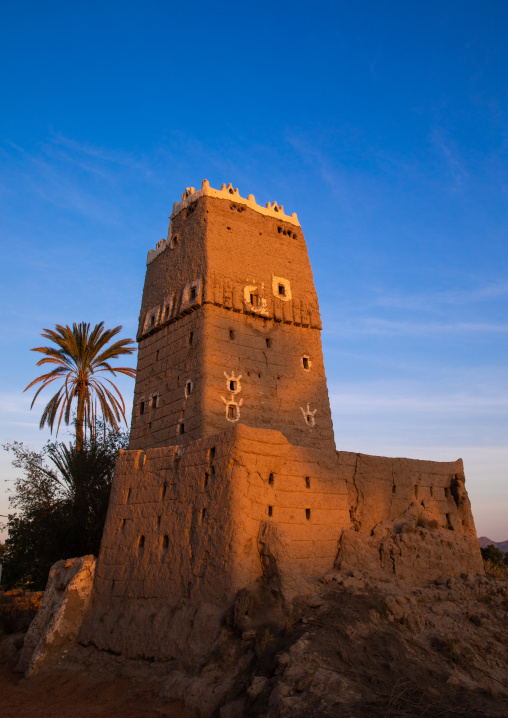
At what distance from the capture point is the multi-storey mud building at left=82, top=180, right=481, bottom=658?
1111 centimetres

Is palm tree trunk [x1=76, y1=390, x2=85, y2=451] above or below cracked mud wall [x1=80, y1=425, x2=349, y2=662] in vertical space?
above

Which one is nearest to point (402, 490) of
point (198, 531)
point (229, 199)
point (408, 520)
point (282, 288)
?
point (408, 520)

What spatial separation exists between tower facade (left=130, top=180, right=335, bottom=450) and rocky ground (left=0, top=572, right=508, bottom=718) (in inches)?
264

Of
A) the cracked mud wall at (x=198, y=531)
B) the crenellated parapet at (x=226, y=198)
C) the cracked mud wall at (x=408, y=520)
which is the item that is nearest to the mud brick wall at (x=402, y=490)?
the cracked mud wall at (x=408, y=520)

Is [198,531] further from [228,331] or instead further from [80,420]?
[80,420]

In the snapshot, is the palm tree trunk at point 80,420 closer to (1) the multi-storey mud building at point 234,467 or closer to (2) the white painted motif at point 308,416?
(1) the multi-storey mud building at point 234,467

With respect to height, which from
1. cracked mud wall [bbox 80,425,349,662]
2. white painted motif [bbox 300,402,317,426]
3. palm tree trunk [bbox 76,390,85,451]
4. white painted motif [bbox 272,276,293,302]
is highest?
white painted motif [bbox 272,276,293,302]

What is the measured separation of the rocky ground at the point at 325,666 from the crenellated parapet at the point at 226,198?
47.3ft

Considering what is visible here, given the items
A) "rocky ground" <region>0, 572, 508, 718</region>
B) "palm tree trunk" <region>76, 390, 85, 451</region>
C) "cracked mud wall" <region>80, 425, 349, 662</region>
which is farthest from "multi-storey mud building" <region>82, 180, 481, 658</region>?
"palm tree trunk" <region>76, 390, 85, 451</region>

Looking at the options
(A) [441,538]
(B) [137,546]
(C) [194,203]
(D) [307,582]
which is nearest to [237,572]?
(D) [307,582]

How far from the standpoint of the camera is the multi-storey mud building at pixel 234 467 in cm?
1111

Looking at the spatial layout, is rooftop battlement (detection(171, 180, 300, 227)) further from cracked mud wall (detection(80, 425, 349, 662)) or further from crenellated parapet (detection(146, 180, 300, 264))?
cracked mud wall (detection(80, 425, 349, 662))

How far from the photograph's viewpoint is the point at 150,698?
9430mm

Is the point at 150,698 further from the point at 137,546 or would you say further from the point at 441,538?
the point at 441,538
